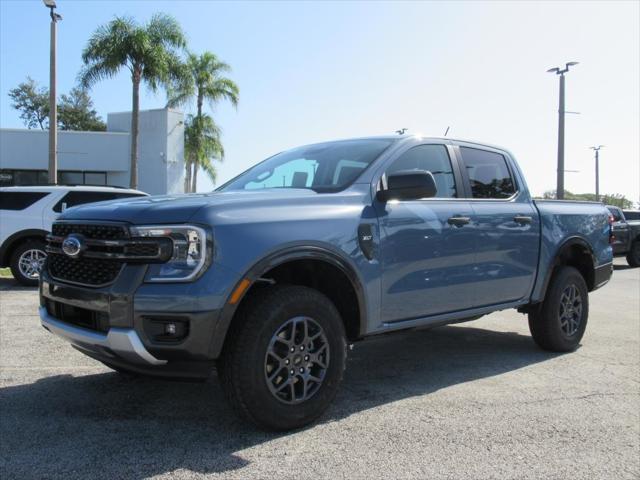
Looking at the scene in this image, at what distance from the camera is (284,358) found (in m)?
3.55

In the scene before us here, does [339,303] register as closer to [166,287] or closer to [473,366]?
[166,287]

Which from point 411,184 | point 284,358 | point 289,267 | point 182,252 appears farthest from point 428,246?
point 182,252

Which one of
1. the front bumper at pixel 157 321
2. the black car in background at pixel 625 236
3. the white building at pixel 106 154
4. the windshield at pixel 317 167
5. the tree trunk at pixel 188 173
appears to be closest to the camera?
the front bumper at pixel 157 321

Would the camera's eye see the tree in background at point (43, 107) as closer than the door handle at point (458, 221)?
No

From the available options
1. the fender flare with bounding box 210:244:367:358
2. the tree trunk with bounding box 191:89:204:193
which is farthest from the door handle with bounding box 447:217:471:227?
the tree trunk with bounding box 191:89:204:193

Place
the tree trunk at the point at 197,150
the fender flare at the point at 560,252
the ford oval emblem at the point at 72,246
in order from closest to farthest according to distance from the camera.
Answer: the ford oval emblem at the point at 72,246 → the fender flare at the point at 560,252 → the tree trunk at the point at 197,150

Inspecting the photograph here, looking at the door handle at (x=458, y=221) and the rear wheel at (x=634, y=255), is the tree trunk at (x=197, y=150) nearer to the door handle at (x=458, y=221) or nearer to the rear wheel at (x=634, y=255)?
the rear wheel at (x=634, y=255)

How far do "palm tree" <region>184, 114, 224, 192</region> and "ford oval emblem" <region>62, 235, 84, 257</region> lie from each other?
32935 mm

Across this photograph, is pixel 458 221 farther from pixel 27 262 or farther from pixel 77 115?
pixel 77 115

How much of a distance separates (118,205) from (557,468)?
114 inches

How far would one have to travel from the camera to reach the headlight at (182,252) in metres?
3.20

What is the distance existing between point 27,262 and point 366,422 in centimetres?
836

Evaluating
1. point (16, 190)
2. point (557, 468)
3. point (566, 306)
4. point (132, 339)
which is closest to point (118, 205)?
point (132, 339)

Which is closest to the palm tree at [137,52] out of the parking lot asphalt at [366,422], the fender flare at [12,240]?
the fender flare at [12,240]
